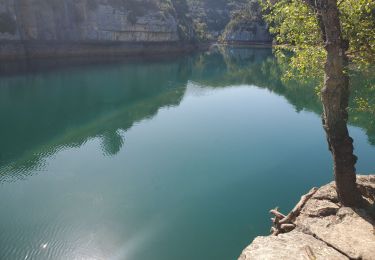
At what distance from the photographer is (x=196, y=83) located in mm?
55031

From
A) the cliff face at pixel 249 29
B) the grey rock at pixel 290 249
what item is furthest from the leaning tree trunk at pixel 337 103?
the cliff face at pixel 249 29

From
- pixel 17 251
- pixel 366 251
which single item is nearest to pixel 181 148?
pixel 17 251

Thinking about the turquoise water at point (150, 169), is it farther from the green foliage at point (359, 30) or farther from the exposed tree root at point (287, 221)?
the green foliage at point (359, 30)

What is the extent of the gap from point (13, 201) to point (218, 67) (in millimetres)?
64154

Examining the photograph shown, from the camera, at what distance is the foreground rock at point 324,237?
8602 millimetres

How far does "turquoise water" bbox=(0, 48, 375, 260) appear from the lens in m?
13.4

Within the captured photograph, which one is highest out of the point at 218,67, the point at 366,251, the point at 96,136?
the point at 366,251

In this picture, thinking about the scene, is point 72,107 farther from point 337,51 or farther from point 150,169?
point 337,51

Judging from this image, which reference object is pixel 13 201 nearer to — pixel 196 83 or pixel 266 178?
pixel 266 178

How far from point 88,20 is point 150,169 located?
235 ft

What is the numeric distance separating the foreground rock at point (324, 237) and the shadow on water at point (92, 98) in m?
3.00

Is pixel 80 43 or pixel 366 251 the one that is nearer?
pixel 366 251

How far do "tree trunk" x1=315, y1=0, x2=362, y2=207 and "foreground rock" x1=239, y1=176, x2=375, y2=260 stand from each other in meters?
0.64

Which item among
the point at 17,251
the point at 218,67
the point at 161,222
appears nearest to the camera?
the point at 17,251
